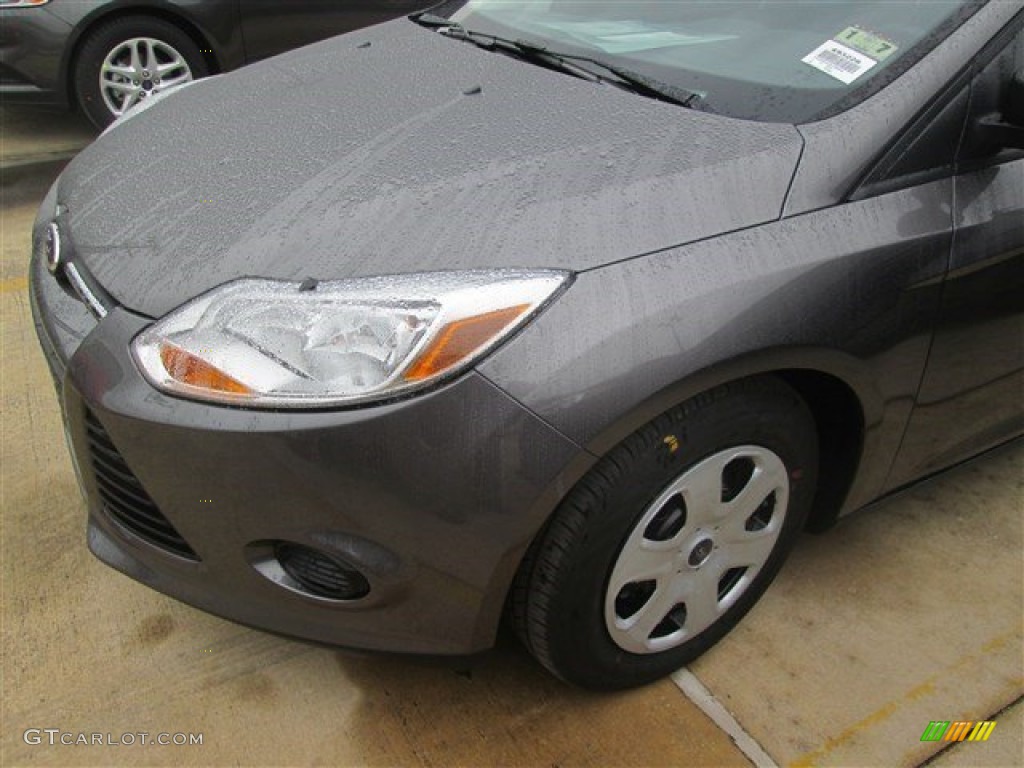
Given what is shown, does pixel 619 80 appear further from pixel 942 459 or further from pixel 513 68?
pixel 942 459

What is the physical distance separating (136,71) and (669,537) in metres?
4.66

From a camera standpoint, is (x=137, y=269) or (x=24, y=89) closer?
(x=137, y=269)

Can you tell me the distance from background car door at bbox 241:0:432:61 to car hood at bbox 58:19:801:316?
348 cm

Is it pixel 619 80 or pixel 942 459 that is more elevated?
pixel 619 80

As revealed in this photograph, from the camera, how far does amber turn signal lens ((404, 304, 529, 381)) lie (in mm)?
1444

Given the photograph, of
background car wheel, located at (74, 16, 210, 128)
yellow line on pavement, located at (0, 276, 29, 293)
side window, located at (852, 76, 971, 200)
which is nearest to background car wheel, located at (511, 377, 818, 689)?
side window, located at (852, 76, 971, 200)

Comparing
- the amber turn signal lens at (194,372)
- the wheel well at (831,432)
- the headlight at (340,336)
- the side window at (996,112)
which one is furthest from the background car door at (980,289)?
the amber turn signal lens at (194,372)

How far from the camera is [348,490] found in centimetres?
147

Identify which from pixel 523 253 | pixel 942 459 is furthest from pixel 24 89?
pixel 942 459

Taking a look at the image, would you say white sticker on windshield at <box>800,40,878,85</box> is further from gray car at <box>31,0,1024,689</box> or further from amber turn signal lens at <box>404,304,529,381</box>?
amber turn signal lens at <box>404,304,529,381</box>

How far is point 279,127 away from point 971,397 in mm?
1671

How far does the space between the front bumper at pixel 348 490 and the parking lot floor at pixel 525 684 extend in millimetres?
200

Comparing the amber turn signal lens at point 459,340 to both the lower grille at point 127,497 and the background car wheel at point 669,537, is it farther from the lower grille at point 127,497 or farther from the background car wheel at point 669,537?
the lower grille at point 127,497

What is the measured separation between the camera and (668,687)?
6.64 ft
